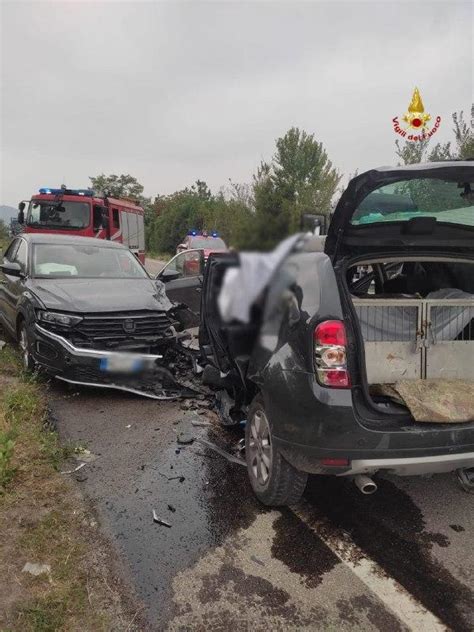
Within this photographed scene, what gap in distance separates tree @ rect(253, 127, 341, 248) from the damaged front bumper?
883mm

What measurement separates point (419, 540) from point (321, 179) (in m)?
2.12

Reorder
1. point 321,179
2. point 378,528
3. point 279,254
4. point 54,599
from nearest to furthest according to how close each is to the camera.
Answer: point 279,254
point 321,179
point 54,599
point 378,528

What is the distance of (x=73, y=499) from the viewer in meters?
3.12

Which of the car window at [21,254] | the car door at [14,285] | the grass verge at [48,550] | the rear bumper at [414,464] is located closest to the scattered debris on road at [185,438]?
the grass verge at [48,550]

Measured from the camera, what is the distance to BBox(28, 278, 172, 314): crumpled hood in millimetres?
4059

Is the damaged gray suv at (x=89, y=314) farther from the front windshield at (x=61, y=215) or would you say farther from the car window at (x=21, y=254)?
the front windshield at (x=61, y=215)

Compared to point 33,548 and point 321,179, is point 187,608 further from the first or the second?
point 321,179

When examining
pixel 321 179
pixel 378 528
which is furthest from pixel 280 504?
pixel 321 179

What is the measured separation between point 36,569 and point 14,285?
13.5 feet

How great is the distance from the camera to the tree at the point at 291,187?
3.06 feet

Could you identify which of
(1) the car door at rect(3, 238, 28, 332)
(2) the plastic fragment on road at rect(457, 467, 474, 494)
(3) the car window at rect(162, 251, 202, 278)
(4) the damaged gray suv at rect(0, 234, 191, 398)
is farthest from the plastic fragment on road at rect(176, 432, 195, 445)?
(1) the car door at rect(3, 238, 28, 332)

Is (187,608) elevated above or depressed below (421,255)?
below

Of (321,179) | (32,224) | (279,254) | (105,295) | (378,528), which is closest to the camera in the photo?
(279,254)

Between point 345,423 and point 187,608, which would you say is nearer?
point 187,608
